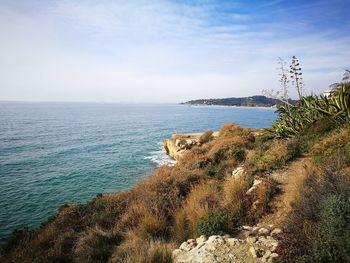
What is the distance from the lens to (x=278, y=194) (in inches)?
317

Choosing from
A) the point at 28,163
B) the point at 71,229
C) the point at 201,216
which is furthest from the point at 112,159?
the point at 201,216

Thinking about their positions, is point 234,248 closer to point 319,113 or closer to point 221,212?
point 221,212

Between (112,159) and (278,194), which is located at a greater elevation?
(278,194)

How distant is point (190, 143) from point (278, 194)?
1913cm

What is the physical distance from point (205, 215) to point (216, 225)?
777mm

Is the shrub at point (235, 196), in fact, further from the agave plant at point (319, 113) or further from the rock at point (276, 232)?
the agave plant at point (319, 113)

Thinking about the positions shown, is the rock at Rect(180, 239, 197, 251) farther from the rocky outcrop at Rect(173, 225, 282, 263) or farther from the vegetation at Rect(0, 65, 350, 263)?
the vegetation at Rect(0, 65, 350, 263)

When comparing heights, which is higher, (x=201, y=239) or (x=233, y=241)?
(x=233, y=241)

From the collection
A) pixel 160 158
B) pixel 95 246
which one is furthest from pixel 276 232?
pixel 160 158

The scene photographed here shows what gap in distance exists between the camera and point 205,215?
7168 millimetres

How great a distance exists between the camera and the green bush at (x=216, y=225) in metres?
6.39

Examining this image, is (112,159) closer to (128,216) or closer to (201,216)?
(128,216)

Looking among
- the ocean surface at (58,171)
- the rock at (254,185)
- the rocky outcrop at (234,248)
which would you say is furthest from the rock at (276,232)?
the ocean surface at (58,171)

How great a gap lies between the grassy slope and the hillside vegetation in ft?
0.07
